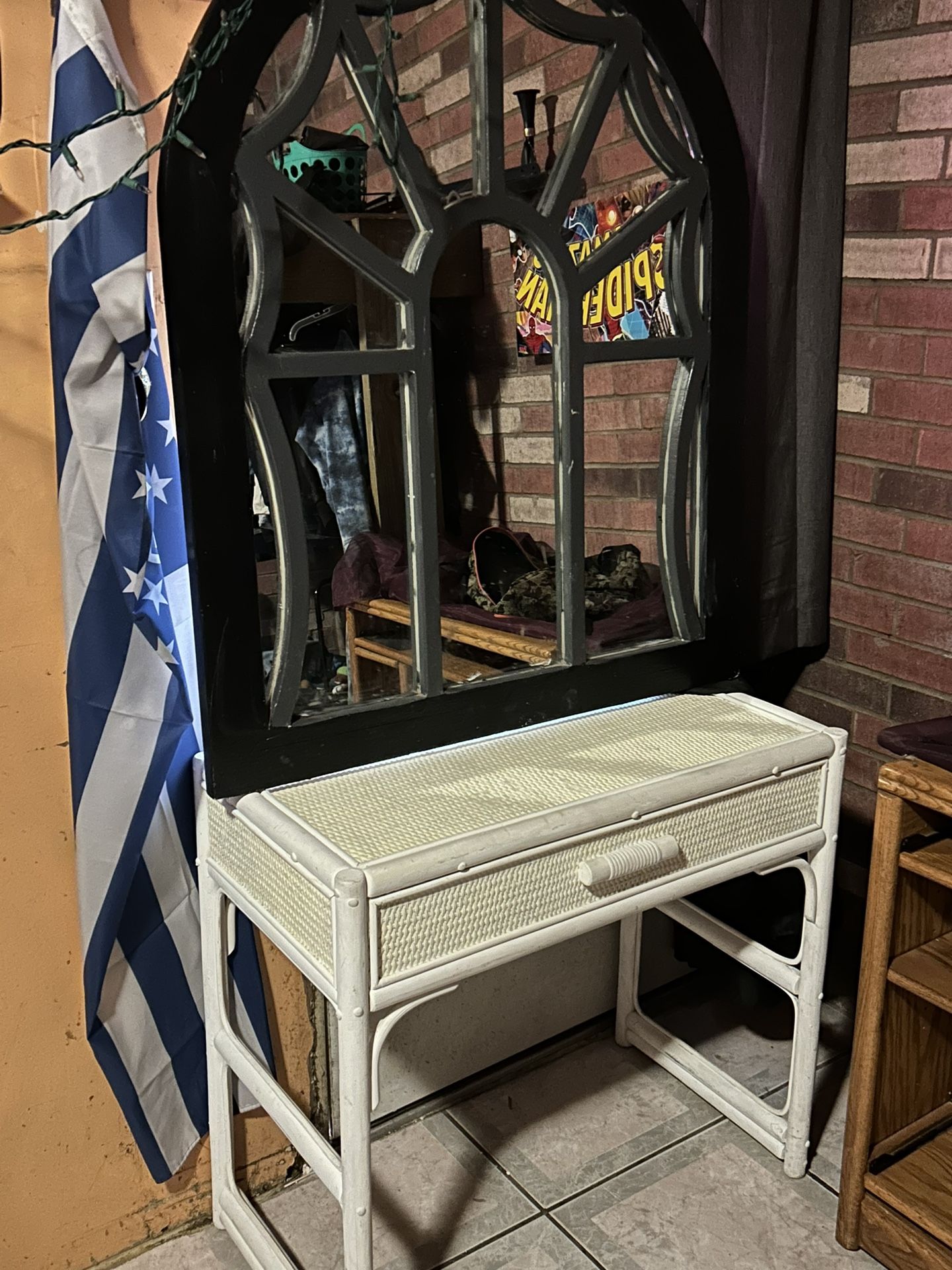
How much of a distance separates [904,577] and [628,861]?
0.83 m

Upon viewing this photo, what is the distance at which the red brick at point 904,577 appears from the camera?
191cm

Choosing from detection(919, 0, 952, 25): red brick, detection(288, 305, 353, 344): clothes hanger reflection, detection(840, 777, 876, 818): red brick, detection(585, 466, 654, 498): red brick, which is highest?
detection(919, 0, 952, 25): red brick

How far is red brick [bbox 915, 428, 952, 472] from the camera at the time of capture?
1.86 meters

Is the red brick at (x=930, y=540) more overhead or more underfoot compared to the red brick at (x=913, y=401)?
more underfoot

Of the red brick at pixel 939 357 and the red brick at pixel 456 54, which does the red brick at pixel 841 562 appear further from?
the red brick at pixel 456 54

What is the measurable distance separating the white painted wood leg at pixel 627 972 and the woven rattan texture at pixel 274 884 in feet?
2.98

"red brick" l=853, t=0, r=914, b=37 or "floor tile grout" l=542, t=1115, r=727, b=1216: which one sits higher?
"red brick" l=853, t=0, r=914, b=37

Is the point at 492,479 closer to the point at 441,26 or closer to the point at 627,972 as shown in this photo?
the point at 441,26

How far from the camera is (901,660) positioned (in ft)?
6.54

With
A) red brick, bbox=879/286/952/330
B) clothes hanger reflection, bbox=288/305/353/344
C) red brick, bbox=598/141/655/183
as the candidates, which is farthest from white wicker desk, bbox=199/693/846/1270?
red brick, bbox=598/141/655/183

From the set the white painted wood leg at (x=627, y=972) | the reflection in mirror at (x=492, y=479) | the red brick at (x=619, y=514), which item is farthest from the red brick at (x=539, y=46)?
the white painted wood leg at (x=627, y=972)

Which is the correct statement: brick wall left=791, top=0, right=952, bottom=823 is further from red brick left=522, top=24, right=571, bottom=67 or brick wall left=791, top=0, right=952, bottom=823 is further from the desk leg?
the desk leg

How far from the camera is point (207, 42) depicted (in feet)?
4.10

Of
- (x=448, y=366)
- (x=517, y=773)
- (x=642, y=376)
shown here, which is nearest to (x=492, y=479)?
(x=448, y=366)
